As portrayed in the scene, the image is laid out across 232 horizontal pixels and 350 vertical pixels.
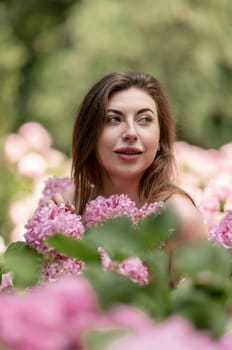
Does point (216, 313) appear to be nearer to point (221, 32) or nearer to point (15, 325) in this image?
point (15, 325)

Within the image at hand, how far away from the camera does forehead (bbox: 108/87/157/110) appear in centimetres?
189

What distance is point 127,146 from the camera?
1.86 m

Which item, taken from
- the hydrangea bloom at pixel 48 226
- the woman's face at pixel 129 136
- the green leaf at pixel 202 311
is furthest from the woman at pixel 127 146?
the green leaf at pixel 202 311

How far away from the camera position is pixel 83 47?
8203 mm

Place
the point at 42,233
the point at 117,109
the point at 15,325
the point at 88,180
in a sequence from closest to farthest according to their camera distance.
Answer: the point at 15,325 → the point at 42,233 → the point at 117,109 → the point at 88,180

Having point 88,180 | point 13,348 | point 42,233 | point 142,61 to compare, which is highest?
point 142,61

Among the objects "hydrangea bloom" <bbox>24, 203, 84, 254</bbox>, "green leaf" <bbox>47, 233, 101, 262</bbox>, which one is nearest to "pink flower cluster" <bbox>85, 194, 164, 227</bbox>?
"hydrangea bloom" <bbox>24, 203, 84, 254</bbox>

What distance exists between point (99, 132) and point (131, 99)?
10cm

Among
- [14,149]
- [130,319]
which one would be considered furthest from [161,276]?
[14,149]

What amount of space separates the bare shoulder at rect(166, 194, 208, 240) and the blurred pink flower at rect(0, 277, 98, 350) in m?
1.13

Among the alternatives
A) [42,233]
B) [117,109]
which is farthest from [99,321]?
[117,109]

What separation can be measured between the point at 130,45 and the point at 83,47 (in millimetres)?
449

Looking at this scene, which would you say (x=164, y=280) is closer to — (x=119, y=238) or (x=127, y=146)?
(x=119, y=238)

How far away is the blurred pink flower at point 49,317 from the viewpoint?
548 mm
